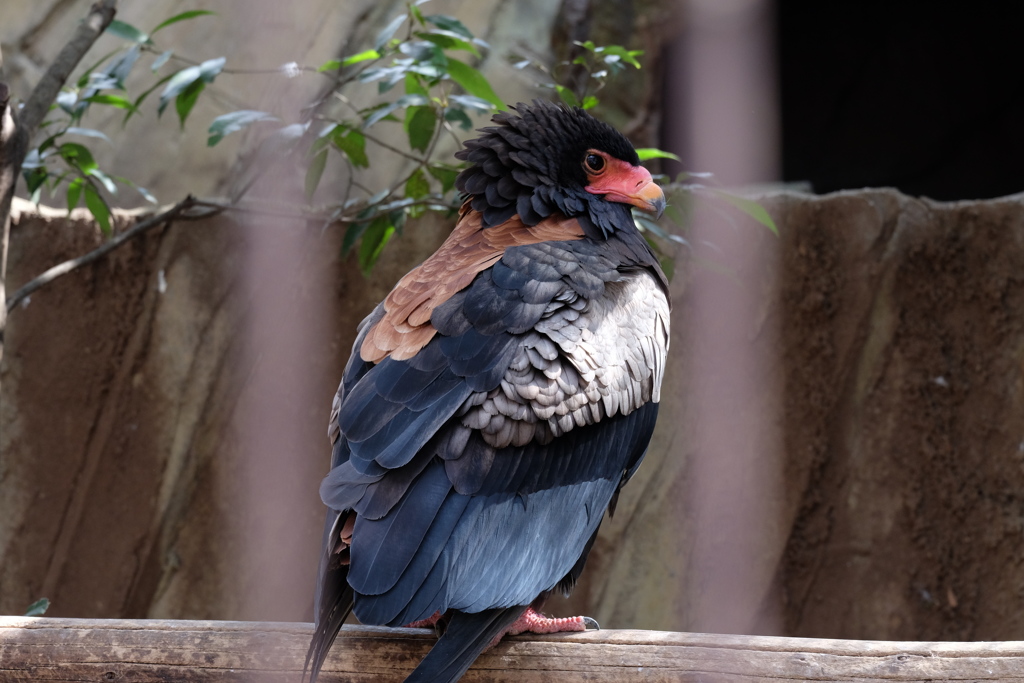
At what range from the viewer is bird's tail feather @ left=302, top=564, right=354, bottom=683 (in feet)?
4.06

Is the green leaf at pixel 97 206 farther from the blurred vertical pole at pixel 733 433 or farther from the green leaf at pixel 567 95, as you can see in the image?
the blurred vertical pole at pixel 733 433

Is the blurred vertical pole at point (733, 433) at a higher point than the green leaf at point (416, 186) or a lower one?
lower

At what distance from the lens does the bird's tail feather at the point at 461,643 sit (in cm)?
119

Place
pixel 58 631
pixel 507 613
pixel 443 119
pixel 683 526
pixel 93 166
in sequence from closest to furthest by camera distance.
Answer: pixel 507 613 < pixel 58 631 < pixel 443 119 < pixel 93 166 < pixel 683 526

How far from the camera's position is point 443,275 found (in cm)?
157

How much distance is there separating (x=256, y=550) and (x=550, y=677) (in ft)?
6.10

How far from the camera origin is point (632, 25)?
423 cm

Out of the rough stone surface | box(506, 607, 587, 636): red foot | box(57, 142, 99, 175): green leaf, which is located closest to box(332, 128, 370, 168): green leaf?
box(57, 142, 99, 175): green leaf

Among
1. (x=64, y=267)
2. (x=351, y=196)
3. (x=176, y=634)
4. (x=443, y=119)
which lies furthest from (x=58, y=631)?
(x=351, y=196)

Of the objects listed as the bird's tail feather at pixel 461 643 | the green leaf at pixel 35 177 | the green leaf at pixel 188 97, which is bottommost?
the bird's tail feather at pixel 461 643

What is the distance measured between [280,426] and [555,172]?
5.31 ft

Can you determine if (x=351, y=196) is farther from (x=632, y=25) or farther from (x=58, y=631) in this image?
(x=58, y=631)

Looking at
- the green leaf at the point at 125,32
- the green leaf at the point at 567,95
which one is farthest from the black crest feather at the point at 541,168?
the green leaf at the point at 125,32

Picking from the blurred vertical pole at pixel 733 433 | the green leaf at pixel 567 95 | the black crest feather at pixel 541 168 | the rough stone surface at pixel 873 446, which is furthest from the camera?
the blurred vertical pole at pixel 733 433
